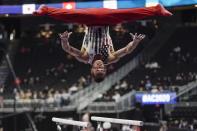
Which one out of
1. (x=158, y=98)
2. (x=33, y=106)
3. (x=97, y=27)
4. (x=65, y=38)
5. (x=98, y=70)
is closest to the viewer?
(x=98, y=70)

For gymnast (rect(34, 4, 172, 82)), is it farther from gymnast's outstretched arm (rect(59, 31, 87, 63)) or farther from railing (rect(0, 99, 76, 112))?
railing (rect(0, 99, 76, 112))

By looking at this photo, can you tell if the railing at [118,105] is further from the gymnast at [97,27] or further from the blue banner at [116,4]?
the gymnast at [97,27]

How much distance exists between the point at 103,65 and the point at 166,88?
41.0 ft

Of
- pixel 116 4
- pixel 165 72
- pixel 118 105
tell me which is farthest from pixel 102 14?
pixel 165 72

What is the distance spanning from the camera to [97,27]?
307 inches

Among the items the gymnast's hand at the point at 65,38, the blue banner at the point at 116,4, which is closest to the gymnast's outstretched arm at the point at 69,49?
the gymnast's hand at the point at 65,38

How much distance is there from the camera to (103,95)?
20031 millimetres

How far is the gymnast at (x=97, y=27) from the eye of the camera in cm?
717

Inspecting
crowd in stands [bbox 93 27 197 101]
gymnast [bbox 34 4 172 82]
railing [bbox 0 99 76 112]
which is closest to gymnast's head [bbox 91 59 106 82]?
gymnast [bbox 34 4 172 82]

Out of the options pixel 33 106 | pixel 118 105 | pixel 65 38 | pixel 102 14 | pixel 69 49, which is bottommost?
pixel 33 106

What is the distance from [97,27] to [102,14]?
39 centimetres

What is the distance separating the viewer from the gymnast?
282 inches

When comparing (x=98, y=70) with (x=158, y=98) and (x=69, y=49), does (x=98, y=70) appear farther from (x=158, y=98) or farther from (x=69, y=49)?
(x=158, y=98)

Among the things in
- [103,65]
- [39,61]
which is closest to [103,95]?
[39,61]
